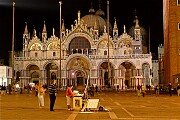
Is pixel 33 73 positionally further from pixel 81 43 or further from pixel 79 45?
pixel 81 43

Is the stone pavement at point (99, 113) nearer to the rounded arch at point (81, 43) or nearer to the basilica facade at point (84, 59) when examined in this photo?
the basilica facade at point (84, 59)

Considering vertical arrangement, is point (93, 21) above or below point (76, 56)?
above

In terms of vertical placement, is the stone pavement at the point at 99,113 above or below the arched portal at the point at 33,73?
below

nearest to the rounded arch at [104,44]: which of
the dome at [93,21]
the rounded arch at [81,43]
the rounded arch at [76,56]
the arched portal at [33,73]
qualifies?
the rounded arch at [81,43]

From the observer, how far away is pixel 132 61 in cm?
8169

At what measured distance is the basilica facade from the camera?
82.3m

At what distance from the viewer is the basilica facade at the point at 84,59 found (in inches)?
3241

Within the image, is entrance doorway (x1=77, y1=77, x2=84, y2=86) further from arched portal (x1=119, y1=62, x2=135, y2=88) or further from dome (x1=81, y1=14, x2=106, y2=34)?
dome (x1=81, y1=14, x2=106, y2=34)

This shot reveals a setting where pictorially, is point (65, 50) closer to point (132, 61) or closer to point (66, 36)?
point (66, 36)

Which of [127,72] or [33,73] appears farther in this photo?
[33,73]

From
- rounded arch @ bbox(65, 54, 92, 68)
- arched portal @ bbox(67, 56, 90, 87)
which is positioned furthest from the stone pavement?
arched portal @ bbox(67, 56, 90, 87)

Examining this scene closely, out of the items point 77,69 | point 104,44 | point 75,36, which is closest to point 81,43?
point 75,36

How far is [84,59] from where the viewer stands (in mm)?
84062

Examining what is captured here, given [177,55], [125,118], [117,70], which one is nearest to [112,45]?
[117,70]
